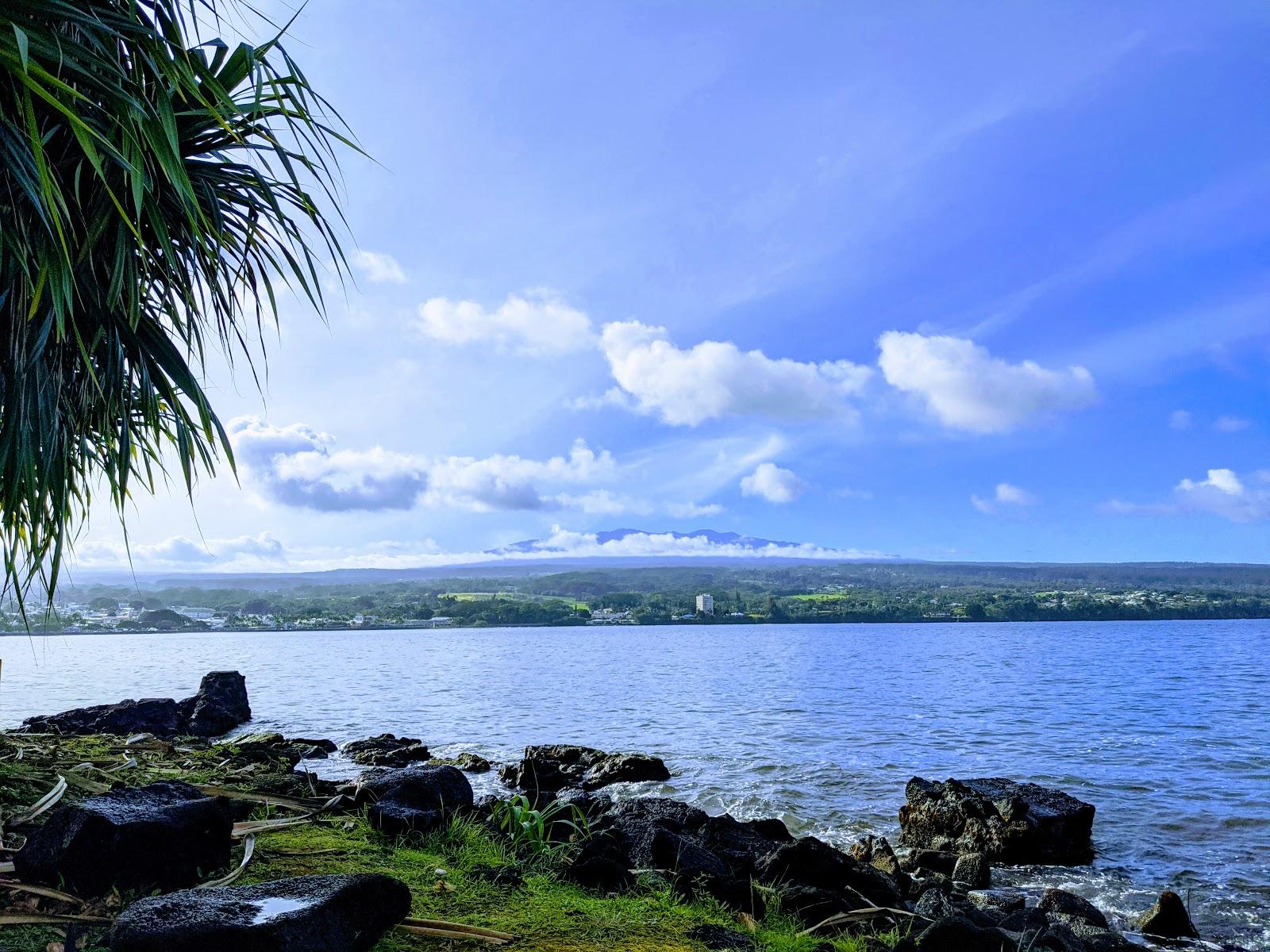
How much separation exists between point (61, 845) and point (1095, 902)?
30.6 feet

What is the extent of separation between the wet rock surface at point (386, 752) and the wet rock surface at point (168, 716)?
3335 millimetres

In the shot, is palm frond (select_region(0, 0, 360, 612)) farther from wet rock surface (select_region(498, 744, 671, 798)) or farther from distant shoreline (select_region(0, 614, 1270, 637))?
distant shoreline (select_region(0, 614, 1270, 637))

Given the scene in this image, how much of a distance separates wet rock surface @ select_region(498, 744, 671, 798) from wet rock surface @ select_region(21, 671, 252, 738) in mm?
6119

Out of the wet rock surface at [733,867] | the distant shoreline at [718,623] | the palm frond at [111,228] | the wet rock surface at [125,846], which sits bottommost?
the distant shoreline at [718,623]

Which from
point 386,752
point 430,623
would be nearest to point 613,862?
point 386,752

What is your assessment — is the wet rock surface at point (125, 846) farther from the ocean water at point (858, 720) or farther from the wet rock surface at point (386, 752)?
the wet rock surface at point (386, 752)

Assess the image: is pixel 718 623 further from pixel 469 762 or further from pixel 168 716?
pixel 469 762

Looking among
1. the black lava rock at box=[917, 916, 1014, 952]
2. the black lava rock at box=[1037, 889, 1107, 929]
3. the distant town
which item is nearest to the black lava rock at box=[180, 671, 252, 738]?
the black lava rock at box=[1037, 889, 1107, 929]

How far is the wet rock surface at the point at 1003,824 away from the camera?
10.2 m

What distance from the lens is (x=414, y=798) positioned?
628 cm

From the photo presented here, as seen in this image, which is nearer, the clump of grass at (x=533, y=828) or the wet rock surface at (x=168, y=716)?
the clump of grass at (x=533, y=828)

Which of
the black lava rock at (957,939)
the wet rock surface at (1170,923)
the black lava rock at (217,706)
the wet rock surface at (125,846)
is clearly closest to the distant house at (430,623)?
the black lava rock at (217,706)

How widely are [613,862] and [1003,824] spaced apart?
7.09m

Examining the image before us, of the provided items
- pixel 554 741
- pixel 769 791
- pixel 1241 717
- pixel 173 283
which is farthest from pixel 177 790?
pixel 1241 717
